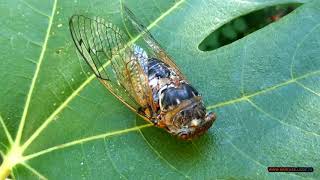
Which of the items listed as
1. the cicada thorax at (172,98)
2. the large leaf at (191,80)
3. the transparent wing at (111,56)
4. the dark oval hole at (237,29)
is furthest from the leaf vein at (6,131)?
the dark oval hole at (237,29)

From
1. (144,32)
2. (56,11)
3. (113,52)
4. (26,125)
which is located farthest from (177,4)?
(26,125)

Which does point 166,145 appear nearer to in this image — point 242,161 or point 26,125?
point 242,161

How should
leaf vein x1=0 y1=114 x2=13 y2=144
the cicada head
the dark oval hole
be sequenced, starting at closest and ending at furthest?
the cicada head, leaf vein x1=0 y1=114 x2=13 y2=144, the dark oval hole

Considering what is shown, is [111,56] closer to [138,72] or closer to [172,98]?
[138,72]

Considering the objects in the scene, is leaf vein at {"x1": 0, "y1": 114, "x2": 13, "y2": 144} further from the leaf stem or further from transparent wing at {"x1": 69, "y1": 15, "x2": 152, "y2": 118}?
transparent wing at {"x1": 69, "y1": 15, "x2": 152, "y2": 118}

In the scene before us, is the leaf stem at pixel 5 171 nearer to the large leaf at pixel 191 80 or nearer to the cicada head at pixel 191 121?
the large leaf at pixel 191 80

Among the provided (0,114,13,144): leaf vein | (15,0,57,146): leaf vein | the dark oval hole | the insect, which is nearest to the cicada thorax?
the insect
